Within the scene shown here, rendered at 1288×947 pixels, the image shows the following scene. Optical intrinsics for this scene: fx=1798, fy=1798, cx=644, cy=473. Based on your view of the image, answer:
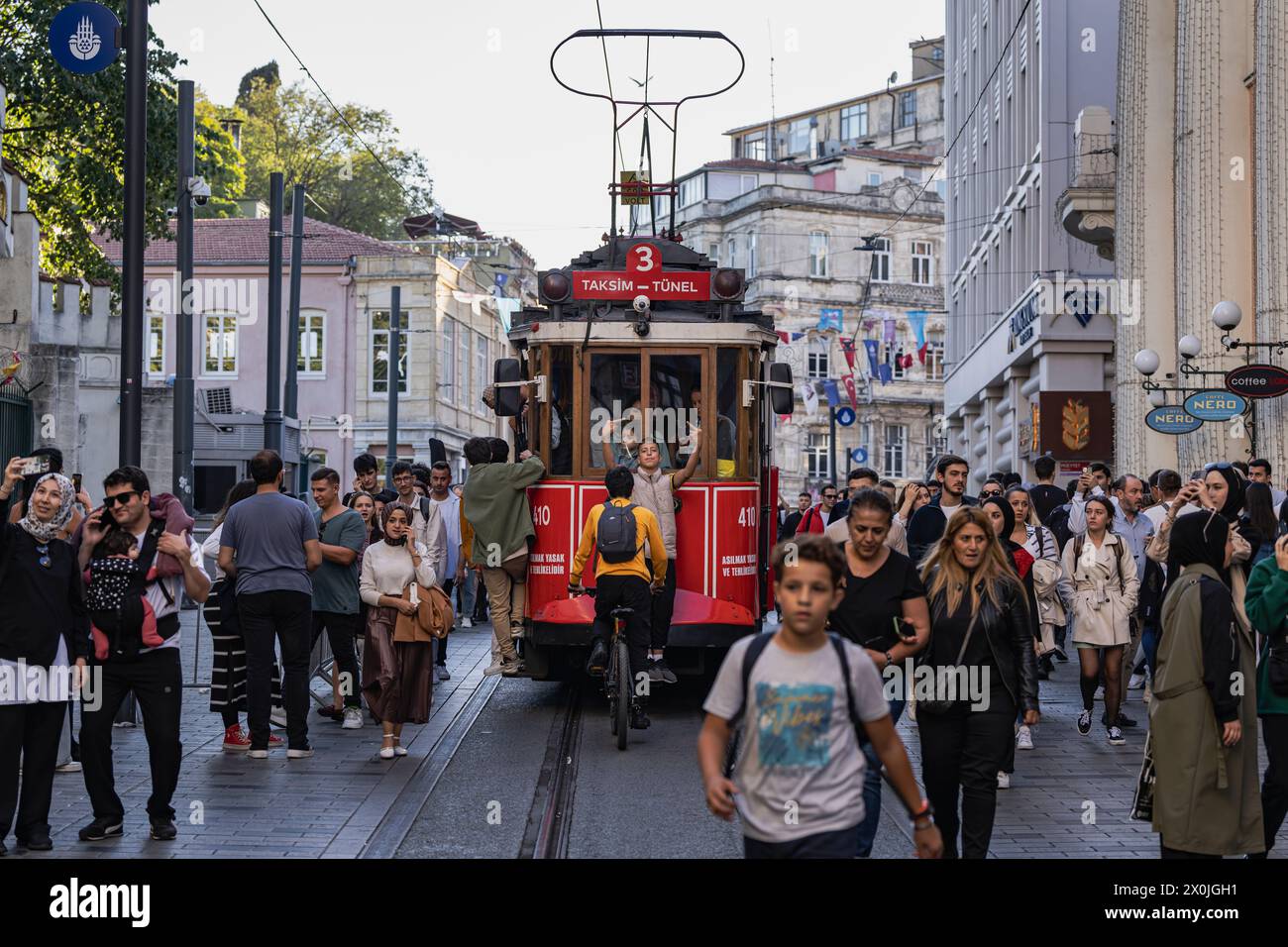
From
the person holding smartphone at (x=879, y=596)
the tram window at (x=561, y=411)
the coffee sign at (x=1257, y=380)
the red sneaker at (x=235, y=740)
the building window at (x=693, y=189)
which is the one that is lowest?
the red sneaker at (x=235, y=740)

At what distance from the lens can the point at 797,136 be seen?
95812 millimetres

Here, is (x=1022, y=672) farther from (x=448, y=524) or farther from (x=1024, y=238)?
(x=1024, y=238)

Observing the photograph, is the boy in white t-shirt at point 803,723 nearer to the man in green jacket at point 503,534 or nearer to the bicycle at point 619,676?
the bicycle at point 619,676

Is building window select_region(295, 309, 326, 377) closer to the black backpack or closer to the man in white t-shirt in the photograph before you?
the man in white t-shirt

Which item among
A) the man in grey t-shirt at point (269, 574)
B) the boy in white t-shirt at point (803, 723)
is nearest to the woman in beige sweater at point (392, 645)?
the man in grey t-shirt at point (269, 574)

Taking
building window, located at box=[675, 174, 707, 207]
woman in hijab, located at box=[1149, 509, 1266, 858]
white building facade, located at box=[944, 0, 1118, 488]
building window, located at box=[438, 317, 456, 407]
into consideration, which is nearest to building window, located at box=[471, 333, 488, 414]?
building window, located at box=[438, 317, 456, 407]

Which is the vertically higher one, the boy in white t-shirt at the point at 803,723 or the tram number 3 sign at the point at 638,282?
the tram number 3 sign at the point at 638,282

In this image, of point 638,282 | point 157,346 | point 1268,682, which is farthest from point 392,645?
point 157,346

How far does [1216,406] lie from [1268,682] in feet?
33.9

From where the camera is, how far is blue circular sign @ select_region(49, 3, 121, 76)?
1380cm

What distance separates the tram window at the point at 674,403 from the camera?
1384 centimetres

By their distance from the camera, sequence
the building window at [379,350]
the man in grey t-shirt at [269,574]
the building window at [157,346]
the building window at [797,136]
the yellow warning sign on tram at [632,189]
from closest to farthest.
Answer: the man in grey t-shirt at [269,574], the yellow warning sign on tram at [632,189], the building window at [157,346], the building window at [379,350], the building window at [797,136]

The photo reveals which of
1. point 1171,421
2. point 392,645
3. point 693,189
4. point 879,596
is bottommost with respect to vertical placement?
point 392,645

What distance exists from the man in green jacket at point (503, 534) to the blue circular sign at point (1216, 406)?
7001 mm
